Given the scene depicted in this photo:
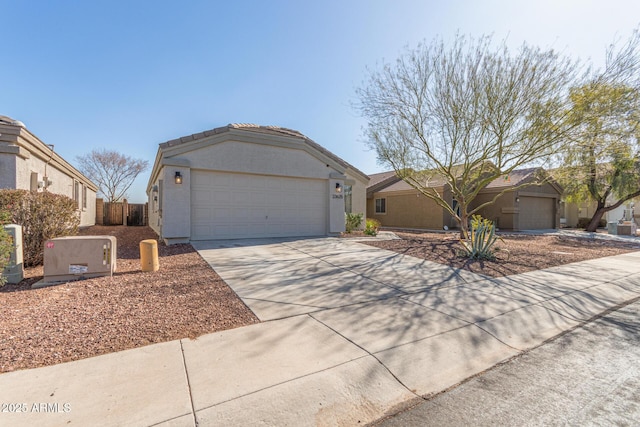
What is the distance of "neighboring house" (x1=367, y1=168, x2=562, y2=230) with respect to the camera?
63.0ft

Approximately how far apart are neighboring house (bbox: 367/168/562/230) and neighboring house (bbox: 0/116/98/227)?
60.7 ft

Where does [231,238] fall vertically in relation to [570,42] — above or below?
below

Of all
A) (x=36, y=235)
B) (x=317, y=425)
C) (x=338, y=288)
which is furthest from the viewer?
(x=36, y=235)

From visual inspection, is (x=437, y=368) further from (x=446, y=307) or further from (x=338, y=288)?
(x=338, y=288)

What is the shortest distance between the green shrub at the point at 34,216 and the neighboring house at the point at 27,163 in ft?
7.60

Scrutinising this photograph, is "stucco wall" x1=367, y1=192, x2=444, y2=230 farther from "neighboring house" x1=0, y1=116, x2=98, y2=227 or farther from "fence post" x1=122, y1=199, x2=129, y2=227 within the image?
"neighboring house" x1=0, y1=116, x2=98, y2=227

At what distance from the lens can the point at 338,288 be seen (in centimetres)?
513

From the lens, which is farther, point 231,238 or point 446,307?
point 231,238

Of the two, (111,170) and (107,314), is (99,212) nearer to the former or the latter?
(111,170)

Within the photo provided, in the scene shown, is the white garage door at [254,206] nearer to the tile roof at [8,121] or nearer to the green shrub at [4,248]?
the tile roof at [8,121]

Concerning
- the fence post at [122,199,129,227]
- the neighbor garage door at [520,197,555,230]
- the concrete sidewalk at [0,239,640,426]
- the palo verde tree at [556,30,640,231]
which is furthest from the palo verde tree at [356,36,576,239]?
the fence post at [122,199,129,227]

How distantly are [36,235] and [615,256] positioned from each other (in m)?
16.1

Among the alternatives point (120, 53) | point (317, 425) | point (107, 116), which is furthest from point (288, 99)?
point (317, 425)

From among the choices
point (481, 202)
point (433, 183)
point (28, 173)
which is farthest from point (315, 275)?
point (481, 202)
